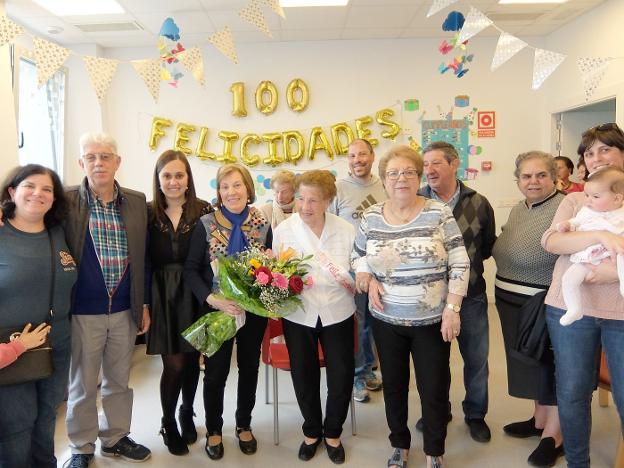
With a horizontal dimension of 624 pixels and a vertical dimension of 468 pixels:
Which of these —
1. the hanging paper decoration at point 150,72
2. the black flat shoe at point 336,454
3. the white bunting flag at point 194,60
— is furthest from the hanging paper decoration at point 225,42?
the black flat shoe at point 336,454

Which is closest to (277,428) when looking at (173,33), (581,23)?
(173,33)

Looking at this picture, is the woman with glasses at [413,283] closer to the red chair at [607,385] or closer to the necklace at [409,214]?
the necklace at [409,214]

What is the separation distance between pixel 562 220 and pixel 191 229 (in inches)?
67.3

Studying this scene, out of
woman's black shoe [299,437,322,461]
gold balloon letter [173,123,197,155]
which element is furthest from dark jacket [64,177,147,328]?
gold balloon letter [173,123,197,155]

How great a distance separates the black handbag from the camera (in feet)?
5.69

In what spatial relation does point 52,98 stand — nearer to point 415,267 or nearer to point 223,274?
point 223,274

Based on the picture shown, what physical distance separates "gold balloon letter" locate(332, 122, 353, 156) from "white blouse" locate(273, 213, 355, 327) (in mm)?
3226

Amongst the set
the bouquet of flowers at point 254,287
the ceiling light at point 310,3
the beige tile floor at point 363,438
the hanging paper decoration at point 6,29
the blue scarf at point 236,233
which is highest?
the ceiling light at point 310,3

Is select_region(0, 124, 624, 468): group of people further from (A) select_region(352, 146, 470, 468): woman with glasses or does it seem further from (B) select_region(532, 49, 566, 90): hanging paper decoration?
(B) select_region(532, 49, 566, 90): hanging paper decoration

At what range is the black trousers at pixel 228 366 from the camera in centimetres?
230

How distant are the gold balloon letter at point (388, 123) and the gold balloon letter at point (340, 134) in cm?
A: 37

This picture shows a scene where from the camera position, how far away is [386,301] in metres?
2.04

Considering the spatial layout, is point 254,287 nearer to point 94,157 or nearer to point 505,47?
point 94,157

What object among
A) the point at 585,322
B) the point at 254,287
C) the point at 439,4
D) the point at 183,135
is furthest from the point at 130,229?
the point at 183,135
